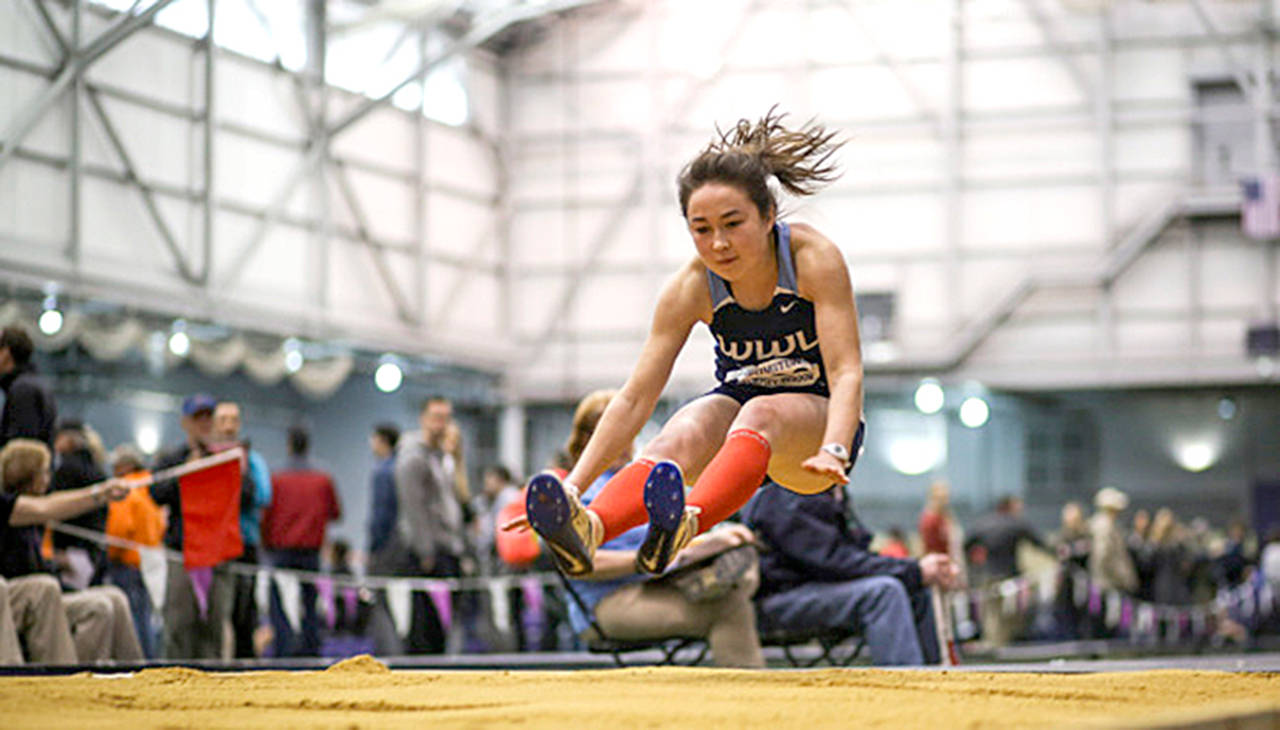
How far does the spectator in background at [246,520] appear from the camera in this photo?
835cm

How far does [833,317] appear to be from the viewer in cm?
439

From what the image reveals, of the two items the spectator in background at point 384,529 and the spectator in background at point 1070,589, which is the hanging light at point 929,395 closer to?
the spectator in background at point 1070,589

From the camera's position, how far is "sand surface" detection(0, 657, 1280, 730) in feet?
10.2

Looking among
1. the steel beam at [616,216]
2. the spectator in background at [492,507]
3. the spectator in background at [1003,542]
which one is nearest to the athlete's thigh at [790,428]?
the spectator in background at [492,507]

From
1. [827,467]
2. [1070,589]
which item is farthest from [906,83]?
[827,467]

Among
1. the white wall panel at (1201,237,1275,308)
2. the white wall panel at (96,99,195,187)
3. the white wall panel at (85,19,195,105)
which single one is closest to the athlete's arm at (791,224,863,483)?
the white wall panel at (85,19,195,105)

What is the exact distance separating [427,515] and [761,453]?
567cm

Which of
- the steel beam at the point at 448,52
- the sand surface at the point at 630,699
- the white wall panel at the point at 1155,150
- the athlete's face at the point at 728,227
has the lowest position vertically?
the sand surface at the point at 630,699

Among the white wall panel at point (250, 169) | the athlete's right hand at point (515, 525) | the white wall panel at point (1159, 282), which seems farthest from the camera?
the white wall panel at point (1159, 282)

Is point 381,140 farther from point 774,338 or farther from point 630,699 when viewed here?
point 630,699

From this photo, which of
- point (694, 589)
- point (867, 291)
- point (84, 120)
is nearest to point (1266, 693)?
point (694, 589)

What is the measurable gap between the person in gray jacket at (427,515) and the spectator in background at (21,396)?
277cm

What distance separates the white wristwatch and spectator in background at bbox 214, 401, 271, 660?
187 inches

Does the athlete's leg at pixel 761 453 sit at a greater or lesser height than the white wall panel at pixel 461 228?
lesser
